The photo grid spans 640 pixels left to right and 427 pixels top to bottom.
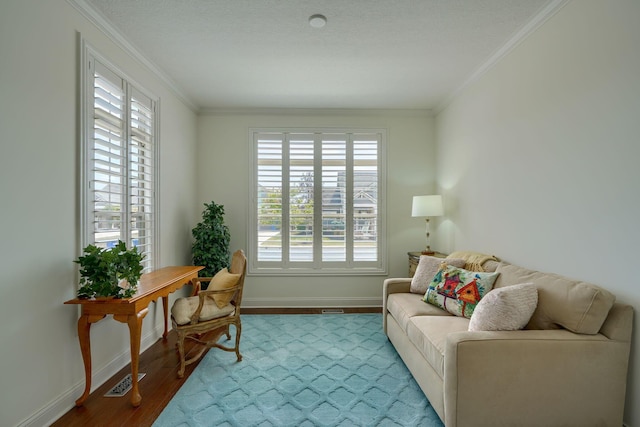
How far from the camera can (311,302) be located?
15.0 ft

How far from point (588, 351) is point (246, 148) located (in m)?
4.21

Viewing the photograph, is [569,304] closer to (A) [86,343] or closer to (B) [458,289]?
(B) [458,289]

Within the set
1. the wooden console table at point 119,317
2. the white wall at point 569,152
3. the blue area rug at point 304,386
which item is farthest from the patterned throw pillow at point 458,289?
the wooden console table at point 119,317

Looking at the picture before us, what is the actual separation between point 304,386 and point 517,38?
343 centimetres

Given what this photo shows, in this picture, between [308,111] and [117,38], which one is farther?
[308,111]

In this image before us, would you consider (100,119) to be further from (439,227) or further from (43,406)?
(439,227)

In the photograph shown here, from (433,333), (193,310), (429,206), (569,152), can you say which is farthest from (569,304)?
(193,310)

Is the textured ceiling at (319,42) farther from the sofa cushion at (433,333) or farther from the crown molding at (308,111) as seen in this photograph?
the sofa cushion at (433,333)

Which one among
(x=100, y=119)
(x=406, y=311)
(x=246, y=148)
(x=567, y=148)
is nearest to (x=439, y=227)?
(x=406, y=311)

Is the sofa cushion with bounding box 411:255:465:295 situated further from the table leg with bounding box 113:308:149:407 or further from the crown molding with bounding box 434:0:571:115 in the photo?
the table leg with bounding box 113:308:149:407

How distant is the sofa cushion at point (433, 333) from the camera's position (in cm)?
203

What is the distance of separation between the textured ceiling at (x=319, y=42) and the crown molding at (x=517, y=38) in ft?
0.07

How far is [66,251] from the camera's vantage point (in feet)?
7.11

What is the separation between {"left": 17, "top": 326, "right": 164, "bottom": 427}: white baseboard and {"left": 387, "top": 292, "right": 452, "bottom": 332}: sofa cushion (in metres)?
2.52
